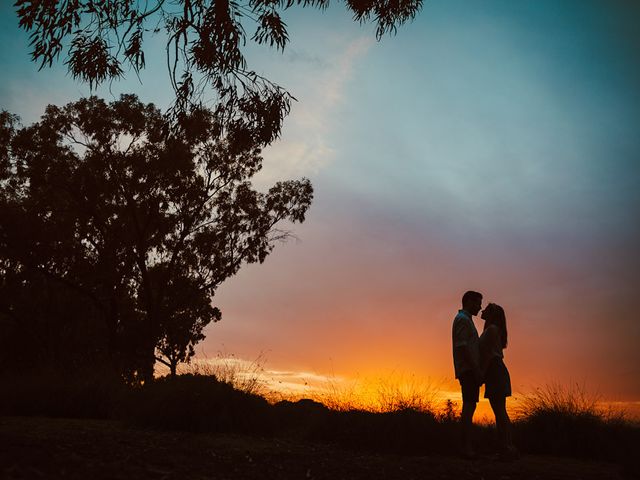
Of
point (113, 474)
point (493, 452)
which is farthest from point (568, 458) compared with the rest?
point (113, 474)

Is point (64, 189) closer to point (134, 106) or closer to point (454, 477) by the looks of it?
point (134, 106)

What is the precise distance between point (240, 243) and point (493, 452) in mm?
15348

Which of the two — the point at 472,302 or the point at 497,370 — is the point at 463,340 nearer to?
the point at 472,302

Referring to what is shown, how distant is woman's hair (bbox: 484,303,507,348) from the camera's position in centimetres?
723

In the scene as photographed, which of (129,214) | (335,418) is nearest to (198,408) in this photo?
(335,418)

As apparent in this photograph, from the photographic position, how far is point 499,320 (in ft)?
23.8

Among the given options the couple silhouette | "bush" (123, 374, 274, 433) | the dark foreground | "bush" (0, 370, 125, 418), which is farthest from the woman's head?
"bush" (0, 370, 125, 418)

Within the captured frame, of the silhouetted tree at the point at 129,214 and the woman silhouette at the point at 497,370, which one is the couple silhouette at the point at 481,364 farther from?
the silhouetted tree at the point at 129,214

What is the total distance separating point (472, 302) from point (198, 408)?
450 centimetres

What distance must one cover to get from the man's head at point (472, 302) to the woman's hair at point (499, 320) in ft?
0.92

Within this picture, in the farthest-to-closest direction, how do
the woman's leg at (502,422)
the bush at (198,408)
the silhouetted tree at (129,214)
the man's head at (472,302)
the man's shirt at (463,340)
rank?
the silhouetted tree at (129,214)
the bush at (198,408)
the man's head at (472,302)
the woman's leg at (502,422)
the man's shirt at (463,340)

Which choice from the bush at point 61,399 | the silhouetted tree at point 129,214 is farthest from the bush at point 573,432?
the silhouetted tree at point 129,214

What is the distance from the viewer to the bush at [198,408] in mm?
7922

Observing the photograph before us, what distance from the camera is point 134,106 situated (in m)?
20.2
